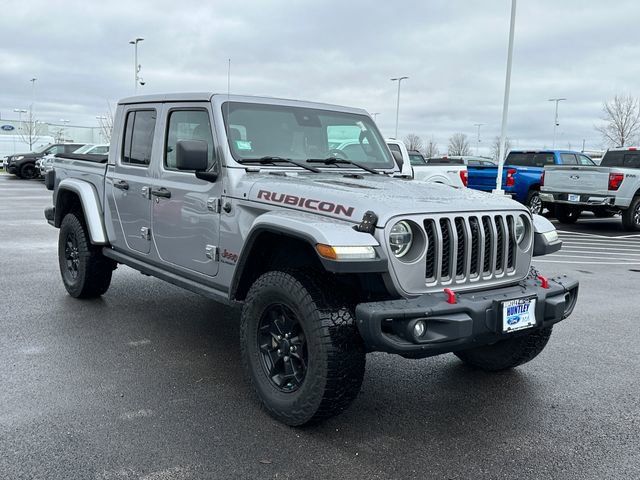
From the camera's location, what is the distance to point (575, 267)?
9234 millimetres

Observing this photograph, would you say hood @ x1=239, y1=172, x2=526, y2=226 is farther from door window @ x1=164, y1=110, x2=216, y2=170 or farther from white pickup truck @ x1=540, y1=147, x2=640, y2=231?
white pickup truck @ x1=540, y1=147, x2=640, y2=231

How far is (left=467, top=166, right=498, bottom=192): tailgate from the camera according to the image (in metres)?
17.6

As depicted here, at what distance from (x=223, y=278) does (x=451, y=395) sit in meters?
1.71

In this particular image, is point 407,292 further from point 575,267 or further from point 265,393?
point 575,267

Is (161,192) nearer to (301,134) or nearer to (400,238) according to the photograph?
(301,134)

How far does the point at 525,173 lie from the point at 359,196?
13.5 m

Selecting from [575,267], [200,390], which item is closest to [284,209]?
[200,390]

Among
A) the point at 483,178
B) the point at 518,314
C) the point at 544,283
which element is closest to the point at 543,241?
the point at 544,283

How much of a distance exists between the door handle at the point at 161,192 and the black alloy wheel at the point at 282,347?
1.49 meters

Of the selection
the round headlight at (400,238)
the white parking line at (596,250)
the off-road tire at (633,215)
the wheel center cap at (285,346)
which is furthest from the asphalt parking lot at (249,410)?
the off-road tire at (633,215)

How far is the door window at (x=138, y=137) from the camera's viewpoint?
5141mm

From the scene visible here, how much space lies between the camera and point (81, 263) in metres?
6.05

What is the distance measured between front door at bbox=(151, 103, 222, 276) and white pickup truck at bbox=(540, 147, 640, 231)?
1123cm

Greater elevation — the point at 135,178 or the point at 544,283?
the point at 135,178
